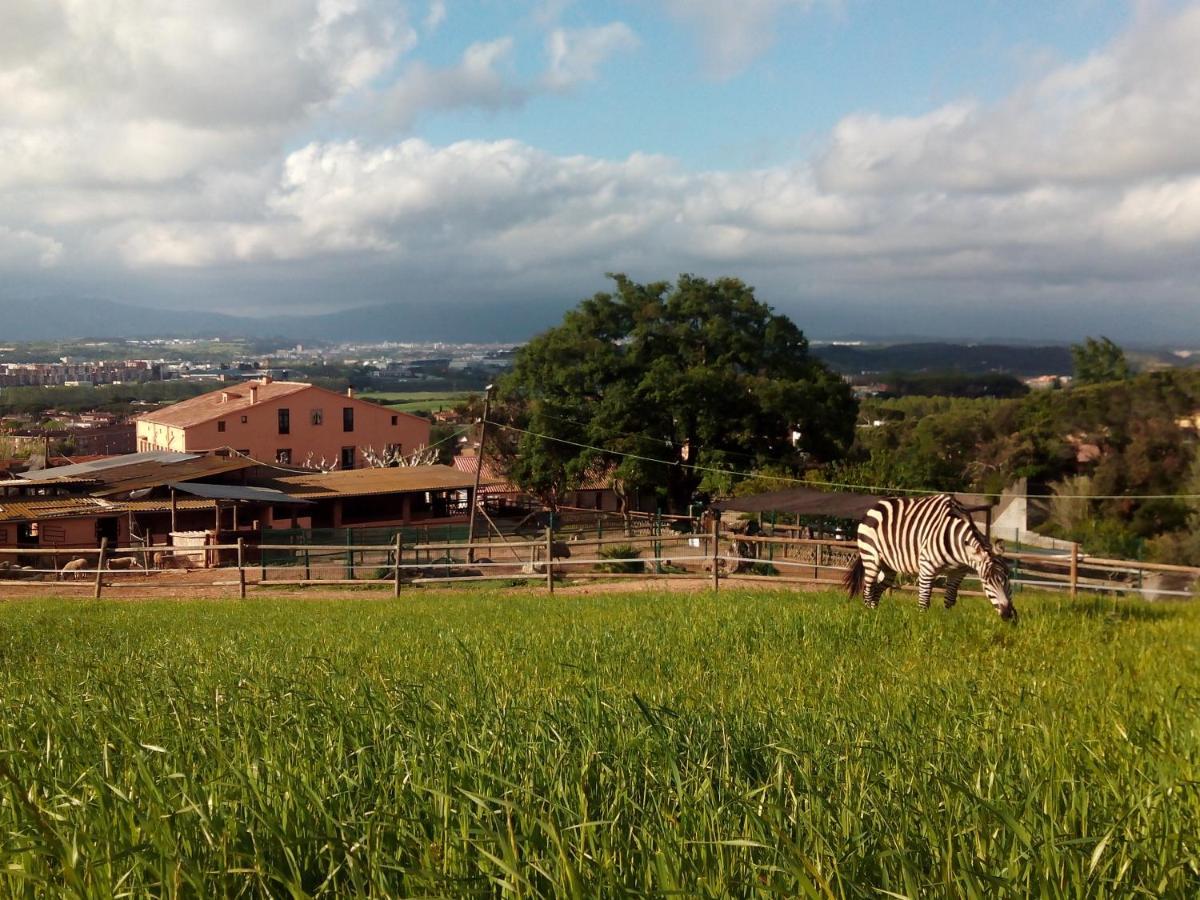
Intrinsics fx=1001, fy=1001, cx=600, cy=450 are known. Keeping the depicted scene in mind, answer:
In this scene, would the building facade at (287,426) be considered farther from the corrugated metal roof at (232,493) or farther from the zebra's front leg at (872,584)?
the zebra's front leg at (872,584)

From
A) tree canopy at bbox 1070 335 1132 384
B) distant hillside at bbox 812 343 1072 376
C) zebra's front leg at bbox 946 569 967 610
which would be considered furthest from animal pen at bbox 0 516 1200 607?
tree canopy at bbox 1070 335 1132 384

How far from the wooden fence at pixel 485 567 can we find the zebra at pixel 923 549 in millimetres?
5363

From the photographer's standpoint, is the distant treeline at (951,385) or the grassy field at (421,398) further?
the grassy field at (421,398)

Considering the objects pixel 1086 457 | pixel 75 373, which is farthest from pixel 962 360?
pixel 75 373

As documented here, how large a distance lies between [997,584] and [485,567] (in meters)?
17.7

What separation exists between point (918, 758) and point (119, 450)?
261 ft

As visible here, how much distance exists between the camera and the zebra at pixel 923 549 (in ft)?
39.2

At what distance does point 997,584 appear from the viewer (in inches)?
431

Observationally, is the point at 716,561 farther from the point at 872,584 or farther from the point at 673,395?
the point at 673,395

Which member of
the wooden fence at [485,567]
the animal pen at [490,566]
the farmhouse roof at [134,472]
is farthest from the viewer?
the farmhouse roof at [134,472]

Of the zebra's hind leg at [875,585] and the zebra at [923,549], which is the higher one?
the zebra at [923,549]

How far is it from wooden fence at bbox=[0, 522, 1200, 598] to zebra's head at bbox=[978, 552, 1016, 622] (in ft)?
21.7

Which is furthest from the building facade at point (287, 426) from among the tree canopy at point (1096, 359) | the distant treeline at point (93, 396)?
the tree canopy at point (1096, 359)

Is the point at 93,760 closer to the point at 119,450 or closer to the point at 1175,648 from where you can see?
the point at 1175,648
